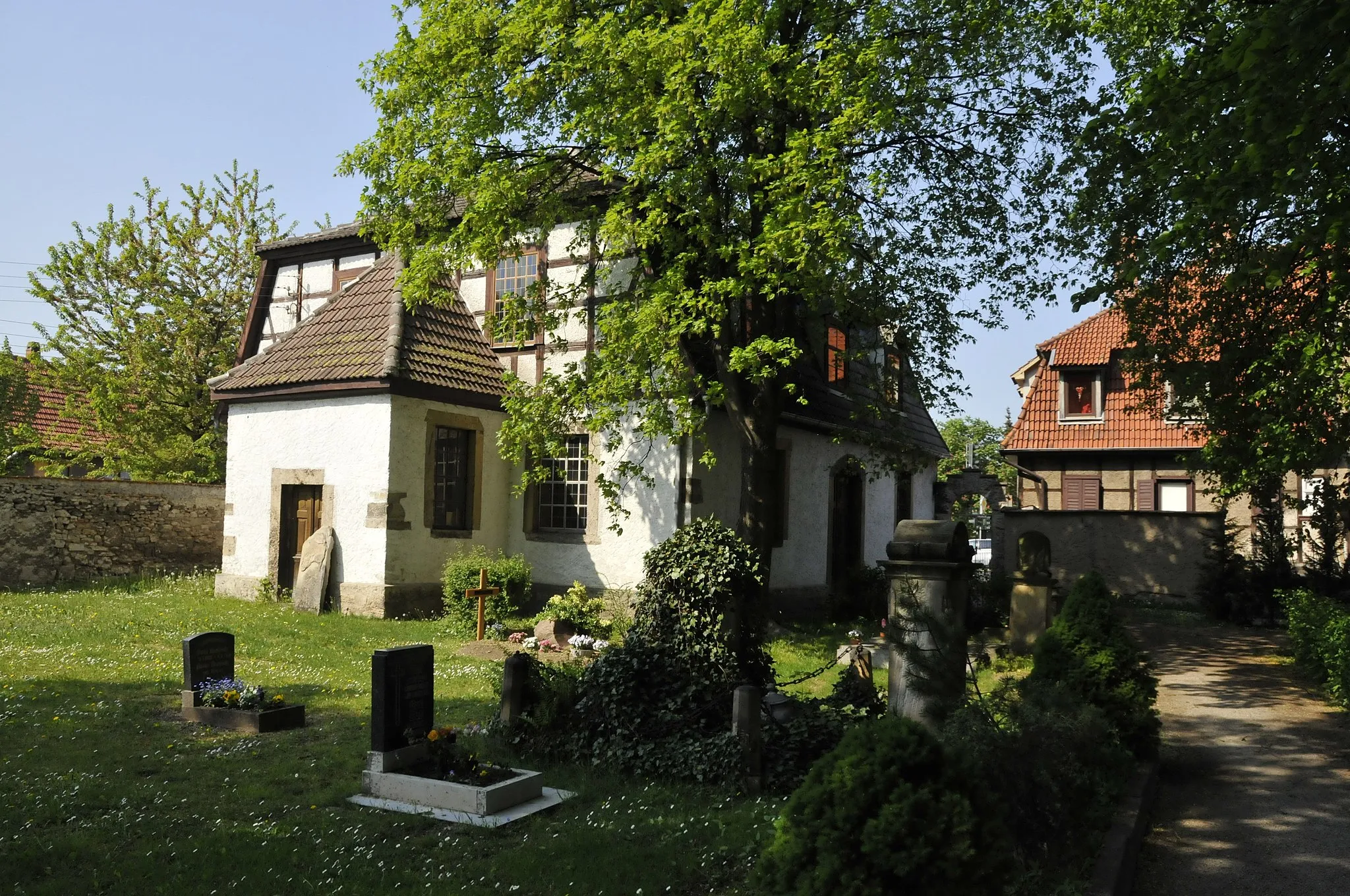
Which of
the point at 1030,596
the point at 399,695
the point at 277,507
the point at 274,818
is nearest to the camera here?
the point at 274,818

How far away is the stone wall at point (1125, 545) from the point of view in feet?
70.2

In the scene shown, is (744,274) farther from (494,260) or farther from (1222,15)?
(1222,15)

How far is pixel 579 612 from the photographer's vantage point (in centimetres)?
1468

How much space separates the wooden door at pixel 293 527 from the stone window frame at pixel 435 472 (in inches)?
83.1

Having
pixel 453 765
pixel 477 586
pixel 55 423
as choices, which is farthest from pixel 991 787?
pixel 55 423

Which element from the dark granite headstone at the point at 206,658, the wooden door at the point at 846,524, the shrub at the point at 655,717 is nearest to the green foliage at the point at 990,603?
the wooden door at the point at 846,524

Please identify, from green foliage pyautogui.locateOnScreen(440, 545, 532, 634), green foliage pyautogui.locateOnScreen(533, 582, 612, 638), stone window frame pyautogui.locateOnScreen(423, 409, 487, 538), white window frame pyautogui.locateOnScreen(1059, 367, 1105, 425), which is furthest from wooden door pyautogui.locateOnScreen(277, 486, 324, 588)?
white window frame pyautogui.locateOnScreen(1059, 367, 1105, 425)

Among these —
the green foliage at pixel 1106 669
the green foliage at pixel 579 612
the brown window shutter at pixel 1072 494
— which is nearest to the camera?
the green foliage at pixel 1106 669

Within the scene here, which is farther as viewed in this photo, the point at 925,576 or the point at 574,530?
the point at 574,530

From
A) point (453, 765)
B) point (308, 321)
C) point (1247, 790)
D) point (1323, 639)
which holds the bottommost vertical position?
point (1247, 790)

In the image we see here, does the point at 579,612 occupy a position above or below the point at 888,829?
below

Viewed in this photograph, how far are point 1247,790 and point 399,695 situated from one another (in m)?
6.56

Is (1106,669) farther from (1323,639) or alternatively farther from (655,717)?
(1323,639)

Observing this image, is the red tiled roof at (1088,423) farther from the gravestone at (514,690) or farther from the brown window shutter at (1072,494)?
the gravestone at (514,690)
